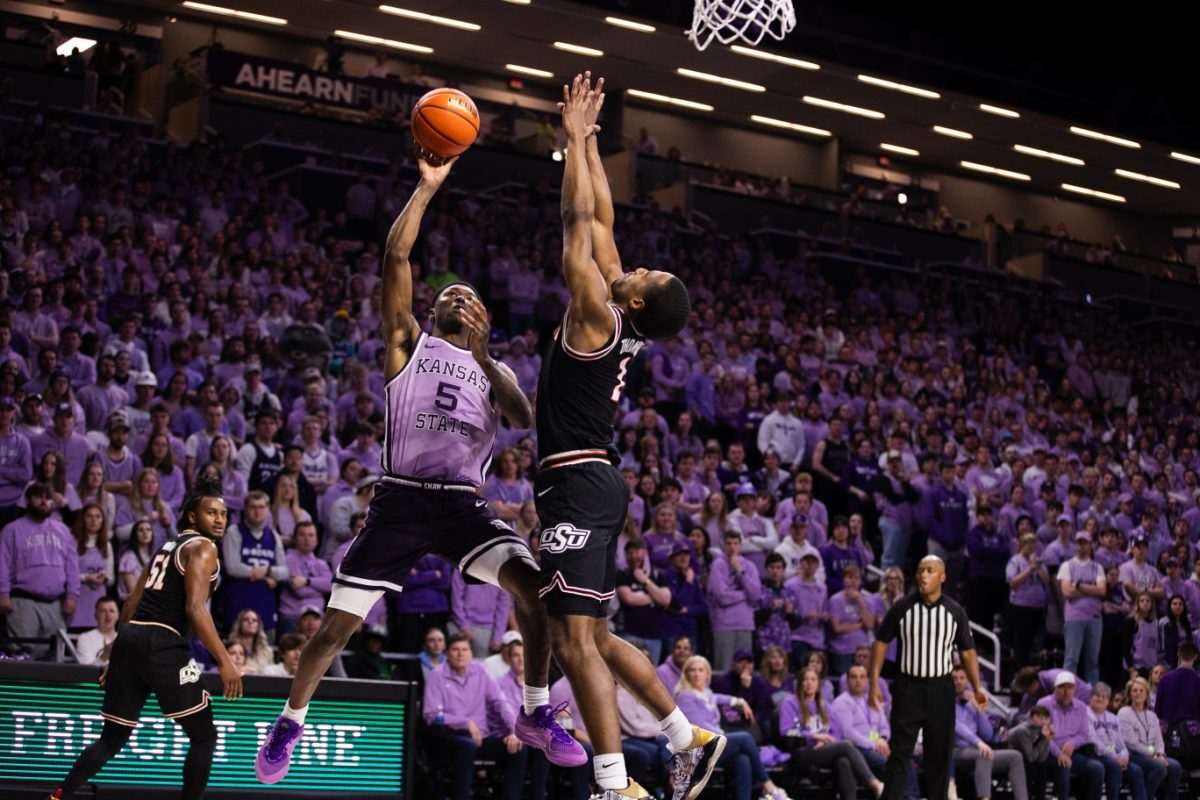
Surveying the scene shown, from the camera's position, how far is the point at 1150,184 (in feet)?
122

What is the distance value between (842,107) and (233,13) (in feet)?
42.3

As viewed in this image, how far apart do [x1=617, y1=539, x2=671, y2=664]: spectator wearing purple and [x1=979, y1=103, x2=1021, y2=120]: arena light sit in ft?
64.9

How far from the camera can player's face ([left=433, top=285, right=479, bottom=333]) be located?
7.65 metres

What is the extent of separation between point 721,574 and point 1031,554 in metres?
4.68

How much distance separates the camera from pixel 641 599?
1465 cm

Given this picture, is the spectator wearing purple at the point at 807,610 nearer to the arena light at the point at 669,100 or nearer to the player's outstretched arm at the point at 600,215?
the player's outstretched arm at the point at 600,215

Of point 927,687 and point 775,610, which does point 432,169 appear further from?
point 775,610

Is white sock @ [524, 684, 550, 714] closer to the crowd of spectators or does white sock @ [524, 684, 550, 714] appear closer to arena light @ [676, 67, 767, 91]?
the crowd of spectators

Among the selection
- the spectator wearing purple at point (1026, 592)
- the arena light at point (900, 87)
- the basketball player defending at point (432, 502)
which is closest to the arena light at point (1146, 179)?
the arena light at point (900, 87)

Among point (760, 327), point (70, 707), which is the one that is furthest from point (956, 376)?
point (70, 707)

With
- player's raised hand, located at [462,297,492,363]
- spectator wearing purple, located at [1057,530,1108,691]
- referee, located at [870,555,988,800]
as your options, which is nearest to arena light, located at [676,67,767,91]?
spectator wearing purple, located at [1057,530,1108,691]

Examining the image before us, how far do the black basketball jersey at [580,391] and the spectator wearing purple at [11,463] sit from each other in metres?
7.81

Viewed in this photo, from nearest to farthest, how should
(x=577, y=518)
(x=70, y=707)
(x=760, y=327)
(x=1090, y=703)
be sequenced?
(x=577, y=518) → (x=70, y=707) → (x=1090, y=703) → (x=760, y=327)

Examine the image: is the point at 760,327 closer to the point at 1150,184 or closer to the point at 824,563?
the point at 824,563
